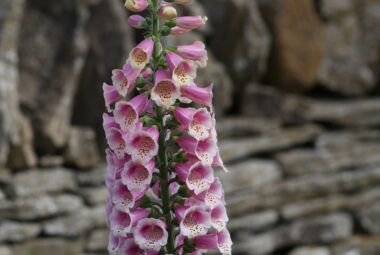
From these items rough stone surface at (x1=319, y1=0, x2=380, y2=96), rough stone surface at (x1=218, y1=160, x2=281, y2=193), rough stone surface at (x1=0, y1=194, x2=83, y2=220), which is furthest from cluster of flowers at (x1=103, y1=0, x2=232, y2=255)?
rough stone surface at (x1=319, y1=0, x2=380, y2=96)

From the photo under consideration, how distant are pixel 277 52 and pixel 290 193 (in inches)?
42.7

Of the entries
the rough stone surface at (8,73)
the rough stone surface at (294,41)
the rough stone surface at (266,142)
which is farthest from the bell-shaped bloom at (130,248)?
the rough stone surface at (294,41)

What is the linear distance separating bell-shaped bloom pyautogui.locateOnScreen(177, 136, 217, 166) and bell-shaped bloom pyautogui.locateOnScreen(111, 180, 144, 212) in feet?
0.58

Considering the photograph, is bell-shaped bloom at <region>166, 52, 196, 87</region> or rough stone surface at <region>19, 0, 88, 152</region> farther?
rough stone surface at <region>19, 0, 88, 152</region>

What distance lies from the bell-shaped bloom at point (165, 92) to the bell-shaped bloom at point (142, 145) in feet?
0.28

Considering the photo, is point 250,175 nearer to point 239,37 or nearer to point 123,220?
point 239,37

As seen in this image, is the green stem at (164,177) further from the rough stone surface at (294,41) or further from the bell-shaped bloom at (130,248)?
the rough stone surface at (294,41)

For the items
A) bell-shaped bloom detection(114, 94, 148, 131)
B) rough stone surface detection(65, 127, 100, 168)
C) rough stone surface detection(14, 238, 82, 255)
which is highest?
bell-shaped bloom detection(114, 94, 148, 131)

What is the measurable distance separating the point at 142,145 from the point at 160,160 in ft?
0.32

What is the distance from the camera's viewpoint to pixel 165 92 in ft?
7.48

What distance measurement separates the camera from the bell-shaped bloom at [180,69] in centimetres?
231

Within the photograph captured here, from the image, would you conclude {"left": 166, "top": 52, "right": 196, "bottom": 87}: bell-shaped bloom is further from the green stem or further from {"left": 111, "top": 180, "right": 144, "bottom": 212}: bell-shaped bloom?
{"left": 111, "top": 180, "right": 144, "bottom": 212}: bell-shaped bloom

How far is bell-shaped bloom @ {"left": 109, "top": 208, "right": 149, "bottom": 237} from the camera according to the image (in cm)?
229

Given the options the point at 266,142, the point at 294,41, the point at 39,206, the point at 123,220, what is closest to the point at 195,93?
the point at 123,220
